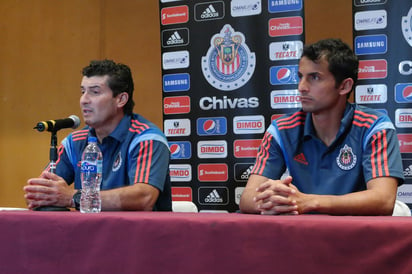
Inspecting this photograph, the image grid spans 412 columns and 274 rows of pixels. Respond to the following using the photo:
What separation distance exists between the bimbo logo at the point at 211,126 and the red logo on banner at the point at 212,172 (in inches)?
9.1

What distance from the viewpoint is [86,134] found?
7.59 feet

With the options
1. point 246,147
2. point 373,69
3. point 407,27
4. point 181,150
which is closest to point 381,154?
point 373,69

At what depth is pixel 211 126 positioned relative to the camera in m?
3.42

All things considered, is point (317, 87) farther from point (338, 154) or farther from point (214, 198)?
point (214, 198)

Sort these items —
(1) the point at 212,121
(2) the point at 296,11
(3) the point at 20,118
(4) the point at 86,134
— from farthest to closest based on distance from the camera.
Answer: (3) the point at 20,118 < (1) the point at 212,121 < (2) the point at 296,11 < (4) the point at 86,134

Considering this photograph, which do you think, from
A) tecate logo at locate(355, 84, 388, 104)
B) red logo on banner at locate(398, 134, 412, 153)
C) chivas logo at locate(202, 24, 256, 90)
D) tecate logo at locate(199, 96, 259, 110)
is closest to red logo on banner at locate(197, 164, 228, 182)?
tecate logo at locate(199, 96, 259, 110)

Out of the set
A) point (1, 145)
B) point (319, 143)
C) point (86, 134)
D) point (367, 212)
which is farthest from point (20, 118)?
point (367, 212)

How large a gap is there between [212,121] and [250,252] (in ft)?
7.73

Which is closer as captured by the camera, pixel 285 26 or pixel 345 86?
pixel 345 86

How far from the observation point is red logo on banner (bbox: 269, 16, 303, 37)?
Result: 3.19m

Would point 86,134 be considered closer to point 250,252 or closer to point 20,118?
point 250,252

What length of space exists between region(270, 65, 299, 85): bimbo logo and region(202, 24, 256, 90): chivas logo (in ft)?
0.52

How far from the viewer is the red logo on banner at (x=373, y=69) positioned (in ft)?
9.84

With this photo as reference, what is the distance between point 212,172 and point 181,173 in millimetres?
241
